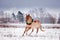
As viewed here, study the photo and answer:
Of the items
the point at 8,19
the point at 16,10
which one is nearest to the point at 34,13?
the point at 16,10

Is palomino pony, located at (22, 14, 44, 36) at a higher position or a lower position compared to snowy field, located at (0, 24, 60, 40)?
higher

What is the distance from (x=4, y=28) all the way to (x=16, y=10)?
282mm

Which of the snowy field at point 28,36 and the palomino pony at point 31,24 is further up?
the palomino pony at point 31,24

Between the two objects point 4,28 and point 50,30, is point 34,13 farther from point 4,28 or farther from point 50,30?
point 4,28

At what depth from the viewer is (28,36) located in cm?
161

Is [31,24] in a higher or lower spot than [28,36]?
higher

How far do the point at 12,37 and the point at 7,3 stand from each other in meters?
0.44

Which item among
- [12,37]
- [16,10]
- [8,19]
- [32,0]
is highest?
[32,0]

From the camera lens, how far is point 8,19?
5.49 feet

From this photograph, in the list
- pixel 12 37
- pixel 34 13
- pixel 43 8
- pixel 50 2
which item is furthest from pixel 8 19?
pixel 50 2

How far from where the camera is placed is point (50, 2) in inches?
64.0

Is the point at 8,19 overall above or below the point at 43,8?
below

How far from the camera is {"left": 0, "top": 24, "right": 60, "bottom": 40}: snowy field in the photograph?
159 cm

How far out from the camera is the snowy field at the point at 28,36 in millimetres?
1594
